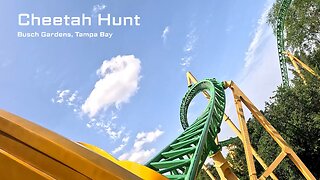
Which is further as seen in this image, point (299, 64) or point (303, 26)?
point (303, 26)

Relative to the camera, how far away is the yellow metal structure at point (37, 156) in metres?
1.21

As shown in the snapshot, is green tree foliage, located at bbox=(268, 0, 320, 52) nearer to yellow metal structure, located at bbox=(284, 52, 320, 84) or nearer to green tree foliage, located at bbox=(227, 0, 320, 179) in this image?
green tree foliage, located at bbox=(227, 0, 320, 179)

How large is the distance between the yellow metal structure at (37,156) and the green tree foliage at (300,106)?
18.9 m

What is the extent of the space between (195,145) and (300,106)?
12474 mm

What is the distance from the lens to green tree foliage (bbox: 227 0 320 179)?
64.1 ft

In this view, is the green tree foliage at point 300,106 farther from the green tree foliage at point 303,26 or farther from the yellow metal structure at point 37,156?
the yellow metal structure at point 37,156

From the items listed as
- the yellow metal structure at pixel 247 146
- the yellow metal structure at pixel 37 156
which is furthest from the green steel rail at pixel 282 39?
the yellow metal structure at pixel 37 156

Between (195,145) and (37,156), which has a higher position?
(195,145)

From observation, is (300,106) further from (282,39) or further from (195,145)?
(195,145)

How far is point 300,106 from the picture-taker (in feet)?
66.2

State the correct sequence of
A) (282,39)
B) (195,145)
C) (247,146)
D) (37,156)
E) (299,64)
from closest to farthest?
(37,156) → (195,145) → (247,146) → (299,64) → (282,39)

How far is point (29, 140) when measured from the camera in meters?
1.27

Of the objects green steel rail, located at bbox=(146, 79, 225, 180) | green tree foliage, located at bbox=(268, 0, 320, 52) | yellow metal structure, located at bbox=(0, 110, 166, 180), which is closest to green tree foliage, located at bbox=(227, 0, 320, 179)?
green tree foliage, located at bbox=(268, 0, 320, 52)

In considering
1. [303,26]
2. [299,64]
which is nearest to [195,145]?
[299,64]
